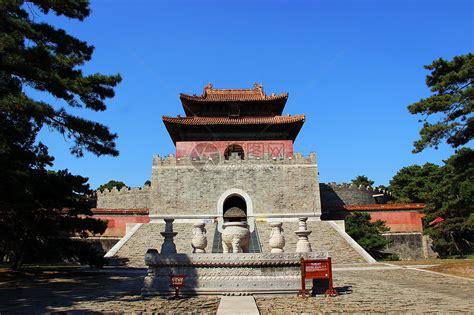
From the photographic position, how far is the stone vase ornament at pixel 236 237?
7836 mm

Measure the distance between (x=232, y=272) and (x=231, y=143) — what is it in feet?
53.0

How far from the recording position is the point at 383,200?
2792 cm

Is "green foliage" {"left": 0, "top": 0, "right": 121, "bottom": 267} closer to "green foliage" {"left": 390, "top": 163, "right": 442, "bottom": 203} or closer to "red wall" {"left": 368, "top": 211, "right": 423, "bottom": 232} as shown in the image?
"red wall" {"left": 368, "top": 211, "right": 423, "bottom": 232}

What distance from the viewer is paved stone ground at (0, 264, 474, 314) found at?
5.61 metres

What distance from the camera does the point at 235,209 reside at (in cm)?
2122

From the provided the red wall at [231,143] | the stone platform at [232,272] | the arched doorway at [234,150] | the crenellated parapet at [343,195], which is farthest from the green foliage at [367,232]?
the stone platform at [232,272]

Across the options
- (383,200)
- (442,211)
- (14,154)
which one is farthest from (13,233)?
(383,200)

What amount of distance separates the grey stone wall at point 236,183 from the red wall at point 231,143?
63.7 inches

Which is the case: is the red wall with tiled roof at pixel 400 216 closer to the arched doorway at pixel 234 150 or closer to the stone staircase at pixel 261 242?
the stone staircase at pixel 261 242

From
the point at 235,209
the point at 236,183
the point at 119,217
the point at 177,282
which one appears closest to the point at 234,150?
the point at 236,183

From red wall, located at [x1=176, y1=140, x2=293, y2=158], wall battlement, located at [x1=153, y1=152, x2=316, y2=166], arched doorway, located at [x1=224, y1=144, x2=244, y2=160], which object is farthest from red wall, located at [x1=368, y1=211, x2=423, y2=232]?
arched doorway, located at [x1=224, y1=144, x2=244, y2=160]

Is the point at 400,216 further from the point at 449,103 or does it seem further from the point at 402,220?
the point at 449,103

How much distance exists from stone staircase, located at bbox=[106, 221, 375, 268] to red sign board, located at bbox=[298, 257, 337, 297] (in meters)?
7.17

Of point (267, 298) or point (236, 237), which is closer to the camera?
point (267, 298)
